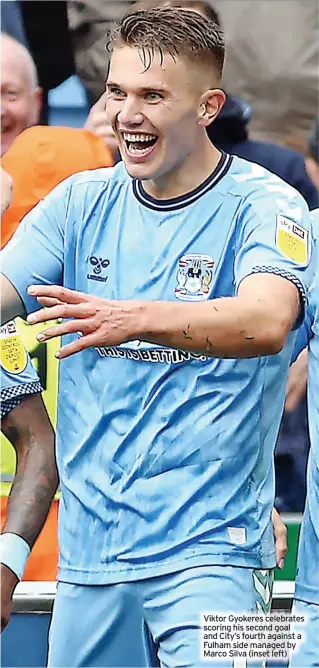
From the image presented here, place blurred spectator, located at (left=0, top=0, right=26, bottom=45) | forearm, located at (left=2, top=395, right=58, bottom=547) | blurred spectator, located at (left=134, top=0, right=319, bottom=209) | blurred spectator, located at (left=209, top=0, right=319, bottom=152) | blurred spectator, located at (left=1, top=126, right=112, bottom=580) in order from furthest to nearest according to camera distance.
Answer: blurred spectator, located at (left=209, top=0, right=319, bottom=152), blurred spectator, located at (left=0, top=0, right=26, bottom=45), blurred spectator, located at (left=134, top=0, right=319, bottom=209), blurred spectator, located at (left=1, top=126, right=112, bottom=580), forearm, located at (left=2, top=395, right=58, bottom=547)

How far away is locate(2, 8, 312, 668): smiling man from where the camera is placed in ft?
7.55

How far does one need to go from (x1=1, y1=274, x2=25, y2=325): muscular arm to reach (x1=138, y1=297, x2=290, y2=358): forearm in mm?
463

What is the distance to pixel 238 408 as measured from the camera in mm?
2330

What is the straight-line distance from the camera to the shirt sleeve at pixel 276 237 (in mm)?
2170

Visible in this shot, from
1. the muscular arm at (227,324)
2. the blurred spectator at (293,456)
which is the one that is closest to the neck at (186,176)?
the muscular arm at (227,324)

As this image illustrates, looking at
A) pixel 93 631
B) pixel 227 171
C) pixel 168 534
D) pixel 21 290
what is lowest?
pixel 93 631

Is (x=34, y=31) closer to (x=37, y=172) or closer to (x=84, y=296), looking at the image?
(x=37, y=172)

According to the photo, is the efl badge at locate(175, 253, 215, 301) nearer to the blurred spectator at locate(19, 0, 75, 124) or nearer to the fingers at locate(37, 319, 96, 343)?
the fingers at locate(37, 319, 96, 343)

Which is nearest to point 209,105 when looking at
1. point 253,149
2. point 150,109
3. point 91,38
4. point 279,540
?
point 150,109

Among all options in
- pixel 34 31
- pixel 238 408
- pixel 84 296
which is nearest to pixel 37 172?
pixel 34 31

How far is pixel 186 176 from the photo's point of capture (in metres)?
2.38

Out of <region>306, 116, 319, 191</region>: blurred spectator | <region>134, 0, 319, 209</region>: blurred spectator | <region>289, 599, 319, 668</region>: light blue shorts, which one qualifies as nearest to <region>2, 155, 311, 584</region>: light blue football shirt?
<region>289, 599, 319, 668</region>: light blue shorts

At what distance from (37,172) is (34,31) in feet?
1.86

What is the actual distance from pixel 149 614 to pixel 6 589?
0.86 ft
